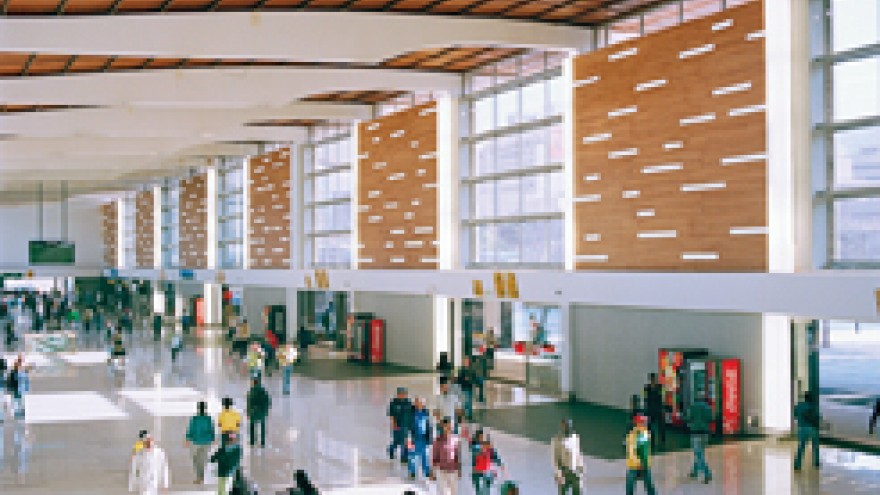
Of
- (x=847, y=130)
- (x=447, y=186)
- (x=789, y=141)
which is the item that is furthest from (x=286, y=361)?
(x=847, y=130)

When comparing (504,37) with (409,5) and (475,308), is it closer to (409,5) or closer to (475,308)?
(409,5)

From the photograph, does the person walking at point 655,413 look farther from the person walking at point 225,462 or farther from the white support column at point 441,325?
the white support column at point 441,325

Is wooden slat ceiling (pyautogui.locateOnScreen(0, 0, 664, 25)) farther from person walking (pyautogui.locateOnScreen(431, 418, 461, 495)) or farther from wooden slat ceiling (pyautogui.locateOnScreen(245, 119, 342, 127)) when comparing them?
wooden slat ceiling (pyautogui.locateOnScreen(245, 119, 342, 127))

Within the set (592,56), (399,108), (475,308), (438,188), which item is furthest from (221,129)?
(592,56)

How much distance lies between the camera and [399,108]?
1439 inches

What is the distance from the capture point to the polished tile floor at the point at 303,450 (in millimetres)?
16141

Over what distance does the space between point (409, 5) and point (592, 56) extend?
190 inches

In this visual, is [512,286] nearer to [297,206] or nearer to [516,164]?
[516,164]

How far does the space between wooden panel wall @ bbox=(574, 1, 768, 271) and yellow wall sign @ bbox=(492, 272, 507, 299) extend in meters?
2.46

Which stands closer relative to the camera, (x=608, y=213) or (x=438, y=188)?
(x=608, y=213)

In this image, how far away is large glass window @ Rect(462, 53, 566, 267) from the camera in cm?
2820

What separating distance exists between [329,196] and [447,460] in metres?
29.8

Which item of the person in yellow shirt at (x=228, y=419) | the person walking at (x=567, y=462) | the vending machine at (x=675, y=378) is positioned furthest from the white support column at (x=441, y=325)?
the person walking at (x=567, y=462)

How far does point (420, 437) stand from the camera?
16609mm
